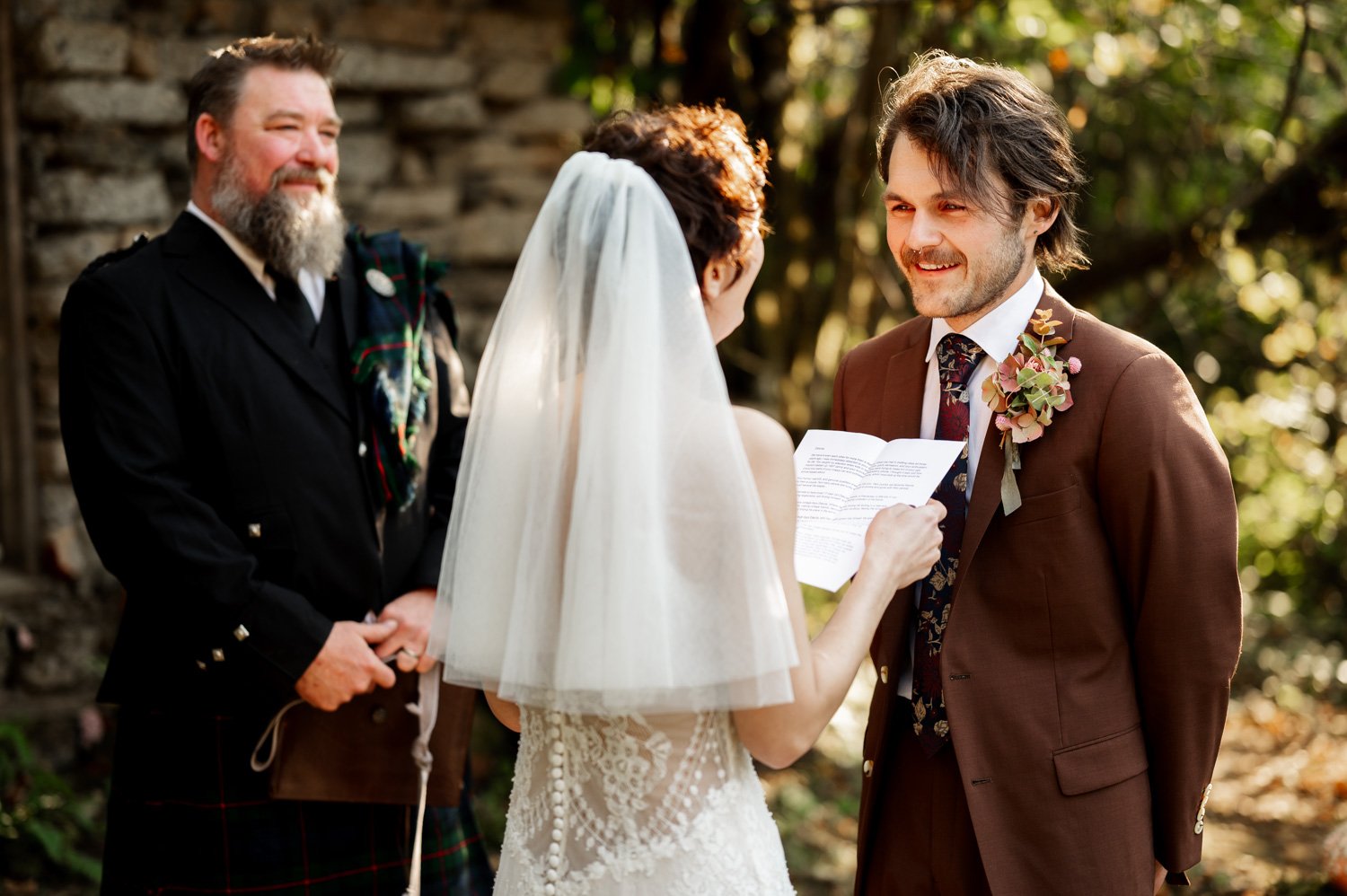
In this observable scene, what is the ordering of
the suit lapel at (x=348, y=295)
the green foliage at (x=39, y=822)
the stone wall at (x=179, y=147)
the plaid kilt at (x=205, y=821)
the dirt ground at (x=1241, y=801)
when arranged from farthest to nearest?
1. the dirt ground at (x=1241, y=801)
2. the stone wall at (x=179, y=147)
3. the green foliage at (x=39, y=822)
4. the suit lapel at (x=348, y=295)
5. the plaid kilt at (x=205, y=821)

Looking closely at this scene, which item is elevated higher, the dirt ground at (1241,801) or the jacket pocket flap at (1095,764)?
the jacket pocket flap at (1095,764)

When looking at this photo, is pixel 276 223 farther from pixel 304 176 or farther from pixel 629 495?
pixel 629 495

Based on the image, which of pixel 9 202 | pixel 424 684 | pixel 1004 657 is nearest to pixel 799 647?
pixel 1004 657

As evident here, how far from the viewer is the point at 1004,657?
2.30m

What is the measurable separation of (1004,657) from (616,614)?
2.59ft

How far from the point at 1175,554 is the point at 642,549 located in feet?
3.13

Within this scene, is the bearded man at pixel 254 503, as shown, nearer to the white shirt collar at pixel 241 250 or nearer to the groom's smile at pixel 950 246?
the white shirt collar at pixel 241 250

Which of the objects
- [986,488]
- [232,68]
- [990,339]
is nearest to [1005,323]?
[990,339]

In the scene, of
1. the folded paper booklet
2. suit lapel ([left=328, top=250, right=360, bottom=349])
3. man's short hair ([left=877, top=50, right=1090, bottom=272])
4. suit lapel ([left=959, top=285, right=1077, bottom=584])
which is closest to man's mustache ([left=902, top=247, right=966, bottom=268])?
man's short hair ([left=877, top=50, right=1090, bottom=272])

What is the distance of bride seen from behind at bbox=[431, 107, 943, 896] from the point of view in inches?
76.1

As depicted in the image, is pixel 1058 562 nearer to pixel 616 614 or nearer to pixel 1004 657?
pixel 1004 657

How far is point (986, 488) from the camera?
2311 millimetres

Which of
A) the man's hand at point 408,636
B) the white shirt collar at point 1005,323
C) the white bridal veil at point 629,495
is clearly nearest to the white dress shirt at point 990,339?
the white shirt collar at point 1005,323

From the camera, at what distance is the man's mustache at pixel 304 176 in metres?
3.01
